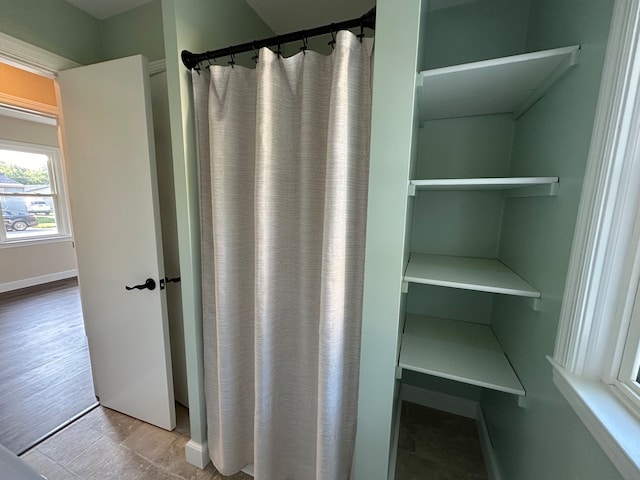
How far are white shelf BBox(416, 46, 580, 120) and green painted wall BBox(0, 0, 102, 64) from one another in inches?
80.6

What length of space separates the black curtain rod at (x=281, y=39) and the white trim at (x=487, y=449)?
2.18 metres

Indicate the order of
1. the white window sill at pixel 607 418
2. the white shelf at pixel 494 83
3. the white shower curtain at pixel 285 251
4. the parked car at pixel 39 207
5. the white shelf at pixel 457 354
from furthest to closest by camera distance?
the parked car at pixel 39 207 → the white shelf at pixel 457 354 → the white shower curtain at pixel 285 251 → the white shelf at pixel 494 83 → the white window sill at pixel 607 418

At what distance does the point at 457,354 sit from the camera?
4.31ft

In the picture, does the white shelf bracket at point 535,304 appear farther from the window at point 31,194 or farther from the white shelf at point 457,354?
the window at point 31,194

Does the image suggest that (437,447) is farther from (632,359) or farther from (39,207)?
(39,207)

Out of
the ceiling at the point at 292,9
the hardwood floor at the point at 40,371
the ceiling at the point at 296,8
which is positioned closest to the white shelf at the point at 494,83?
the ceiling at the point at 296,8

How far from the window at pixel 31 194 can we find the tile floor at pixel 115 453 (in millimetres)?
4283

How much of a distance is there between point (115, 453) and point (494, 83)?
279 cm

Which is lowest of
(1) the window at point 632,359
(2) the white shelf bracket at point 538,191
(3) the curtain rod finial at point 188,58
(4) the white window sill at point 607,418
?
(4) the white window sill at point 607,418

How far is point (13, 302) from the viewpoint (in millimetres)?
3668

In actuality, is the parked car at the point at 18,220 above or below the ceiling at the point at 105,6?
below

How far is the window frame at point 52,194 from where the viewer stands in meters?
4.02

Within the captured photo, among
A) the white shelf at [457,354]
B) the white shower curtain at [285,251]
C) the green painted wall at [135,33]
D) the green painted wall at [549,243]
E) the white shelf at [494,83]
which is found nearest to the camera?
the green painted wall at [549,243]

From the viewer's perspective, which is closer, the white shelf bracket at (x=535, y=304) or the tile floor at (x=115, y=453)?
the white shelf bracket at (x=535, y=304)
